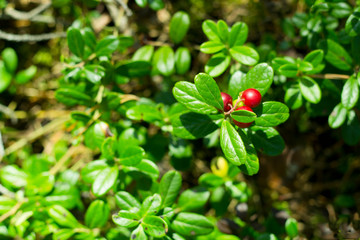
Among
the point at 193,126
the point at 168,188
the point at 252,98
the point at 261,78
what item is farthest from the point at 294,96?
the point at 168,188

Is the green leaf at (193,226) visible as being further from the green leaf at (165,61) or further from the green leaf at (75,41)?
the green leaf at (75,41)

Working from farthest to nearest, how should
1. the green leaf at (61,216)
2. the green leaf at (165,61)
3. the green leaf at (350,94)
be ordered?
the green leaf at (165,61) < the green leaf at (61,216) < the green leaf at (350,94)

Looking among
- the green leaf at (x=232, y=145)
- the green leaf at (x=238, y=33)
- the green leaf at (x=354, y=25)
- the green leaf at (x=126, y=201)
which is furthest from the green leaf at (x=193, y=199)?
the green leaf at (x=354, y=25)

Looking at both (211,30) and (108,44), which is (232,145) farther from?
(108,44)

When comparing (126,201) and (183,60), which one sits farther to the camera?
(183,60)

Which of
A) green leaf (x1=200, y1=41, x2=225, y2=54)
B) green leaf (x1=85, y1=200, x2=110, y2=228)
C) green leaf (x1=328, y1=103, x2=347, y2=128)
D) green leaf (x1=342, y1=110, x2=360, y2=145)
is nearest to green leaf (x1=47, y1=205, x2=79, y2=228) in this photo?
green leaf (x1=85, y1=200, x2=110, y2=228)

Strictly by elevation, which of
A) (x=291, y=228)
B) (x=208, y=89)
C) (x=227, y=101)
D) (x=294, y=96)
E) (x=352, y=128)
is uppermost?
(x=208, y=89)

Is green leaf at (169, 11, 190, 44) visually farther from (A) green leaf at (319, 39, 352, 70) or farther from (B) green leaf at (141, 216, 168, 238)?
(B) green leaf at (141, 216, 168, 238)
